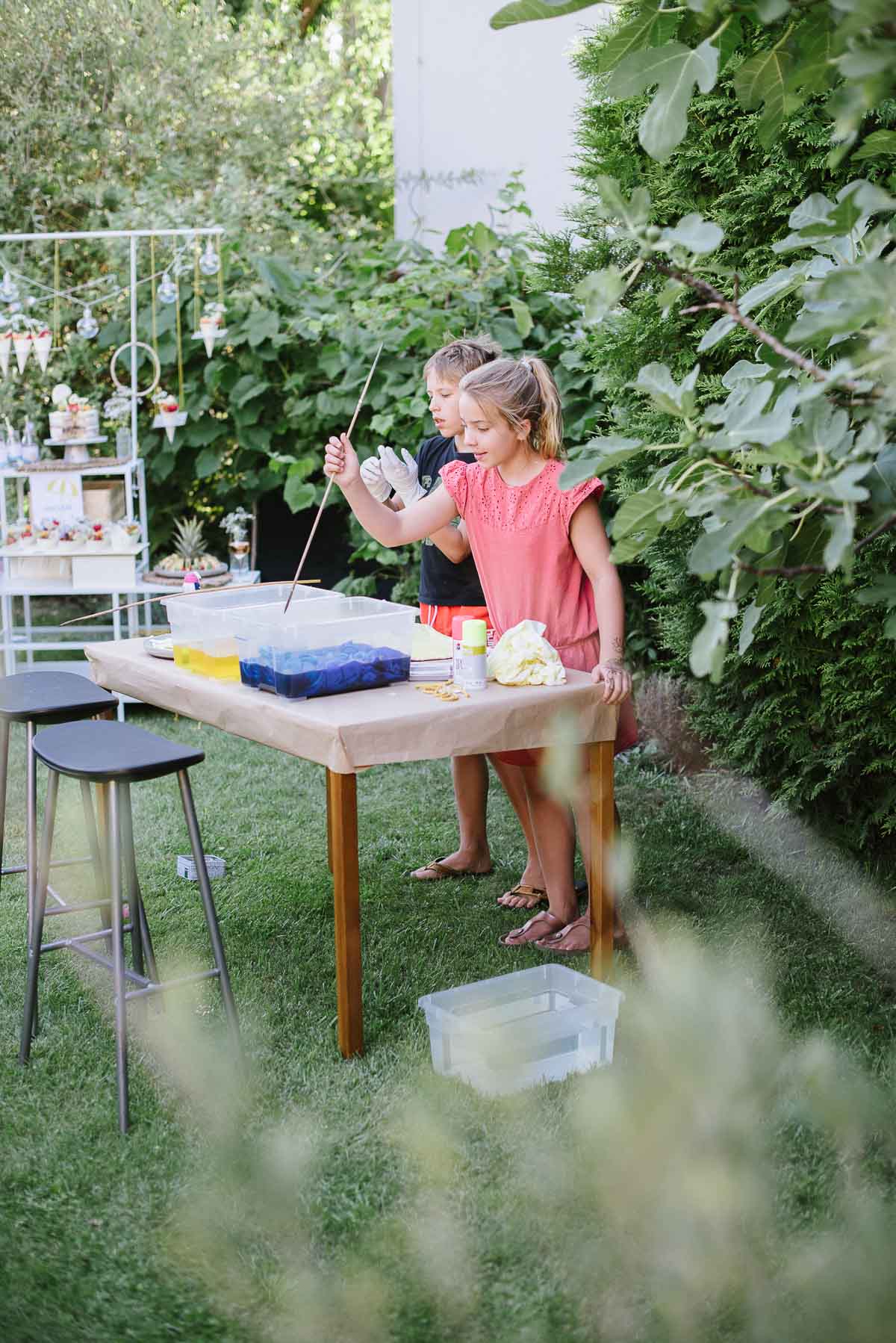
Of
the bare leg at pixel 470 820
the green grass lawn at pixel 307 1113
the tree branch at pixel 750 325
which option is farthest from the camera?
the bare leg at pixel 470 820

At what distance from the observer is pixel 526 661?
290 centimetres

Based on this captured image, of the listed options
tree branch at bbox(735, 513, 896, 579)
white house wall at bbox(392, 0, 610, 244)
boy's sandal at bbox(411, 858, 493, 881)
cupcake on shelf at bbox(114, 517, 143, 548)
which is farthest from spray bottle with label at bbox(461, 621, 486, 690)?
white house wall at bbox(392, 0, 610, 244)

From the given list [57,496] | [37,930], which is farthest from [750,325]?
[57,496]

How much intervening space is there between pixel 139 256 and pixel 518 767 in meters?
4.95

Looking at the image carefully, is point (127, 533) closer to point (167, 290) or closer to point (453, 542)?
point (167, 290)

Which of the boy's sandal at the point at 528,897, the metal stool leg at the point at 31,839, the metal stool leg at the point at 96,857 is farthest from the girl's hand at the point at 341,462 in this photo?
the boy's sandal at the point at 528,897

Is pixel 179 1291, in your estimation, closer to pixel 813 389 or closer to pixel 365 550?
pixel 813 389

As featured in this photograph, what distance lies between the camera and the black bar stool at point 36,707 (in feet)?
10.1

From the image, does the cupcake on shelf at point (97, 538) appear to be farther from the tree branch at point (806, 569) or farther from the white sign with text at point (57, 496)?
the tree branch at point (806, 569)

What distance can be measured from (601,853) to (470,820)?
3.30 feet

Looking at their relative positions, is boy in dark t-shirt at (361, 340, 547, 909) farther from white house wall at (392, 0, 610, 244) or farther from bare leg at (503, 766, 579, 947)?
white house wall at (392, 0, 610, 244)

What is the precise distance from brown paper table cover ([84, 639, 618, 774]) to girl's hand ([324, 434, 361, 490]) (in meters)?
0.52

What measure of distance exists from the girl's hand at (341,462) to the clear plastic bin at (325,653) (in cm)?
33

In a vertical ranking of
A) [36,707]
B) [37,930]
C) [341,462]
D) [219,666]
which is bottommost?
[37,930]
